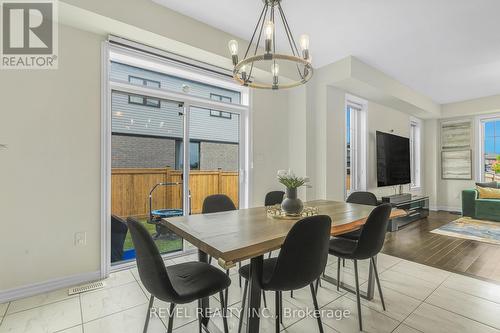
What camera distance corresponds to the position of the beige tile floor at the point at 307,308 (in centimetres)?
183

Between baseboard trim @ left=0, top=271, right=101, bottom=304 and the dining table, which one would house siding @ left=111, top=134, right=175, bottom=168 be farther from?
the dining table

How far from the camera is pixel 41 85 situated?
230 centimetres

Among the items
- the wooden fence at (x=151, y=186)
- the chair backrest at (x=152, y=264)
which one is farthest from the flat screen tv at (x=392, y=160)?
the chair backrest at (x=152, y=264)

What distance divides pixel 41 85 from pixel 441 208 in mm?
9008

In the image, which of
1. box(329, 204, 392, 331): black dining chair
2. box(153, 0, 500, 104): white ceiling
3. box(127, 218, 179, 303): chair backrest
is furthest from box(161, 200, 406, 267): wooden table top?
box(153, 0, 500, 104): white ceiling

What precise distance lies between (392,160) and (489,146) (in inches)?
129

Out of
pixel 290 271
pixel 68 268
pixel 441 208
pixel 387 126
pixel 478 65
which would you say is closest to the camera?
pixel 290 271

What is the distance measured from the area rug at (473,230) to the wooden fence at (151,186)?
14.1 feet

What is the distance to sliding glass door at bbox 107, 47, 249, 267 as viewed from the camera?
112 inches

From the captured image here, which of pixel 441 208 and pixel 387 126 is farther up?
pixel 387 126

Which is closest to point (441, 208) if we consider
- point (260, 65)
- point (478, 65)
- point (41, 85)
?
point (478, 65)

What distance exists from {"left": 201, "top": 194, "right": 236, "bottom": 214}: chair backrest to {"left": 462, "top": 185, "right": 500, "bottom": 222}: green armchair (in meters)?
5.92

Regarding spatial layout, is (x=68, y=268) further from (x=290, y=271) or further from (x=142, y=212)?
(x=290, y=271)

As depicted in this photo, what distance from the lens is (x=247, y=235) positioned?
4.99ft
